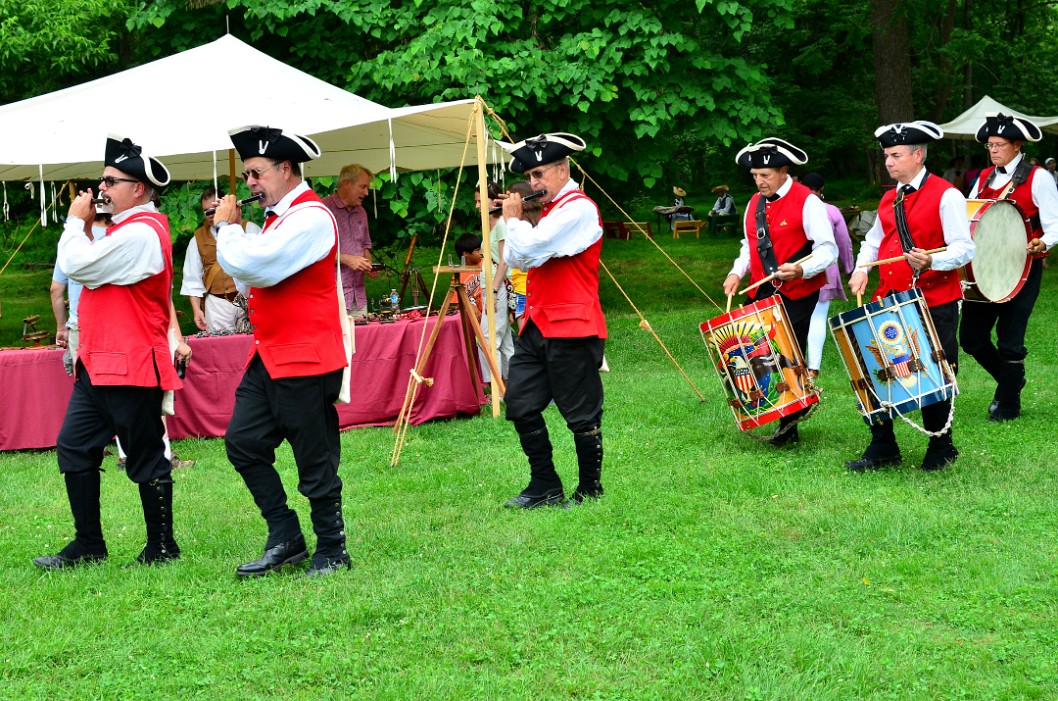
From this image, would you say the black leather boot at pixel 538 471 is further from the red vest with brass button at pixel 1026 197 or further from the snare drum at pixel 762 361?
the red vest with brass button at pixel 1026 197

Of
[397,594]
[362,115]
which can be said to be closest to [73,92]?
[362,115]

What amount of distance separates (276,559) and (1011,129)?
580cm

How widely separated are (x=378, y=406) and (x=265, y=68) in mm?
3046

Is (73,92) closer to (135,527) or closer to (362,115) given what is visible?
(362,115)

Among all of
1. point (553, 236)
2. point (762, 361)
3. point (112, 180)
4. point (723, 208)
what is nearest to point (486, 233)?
point (762, 361)

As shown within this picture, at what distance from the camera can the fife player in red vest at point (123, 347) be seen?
17.3ft

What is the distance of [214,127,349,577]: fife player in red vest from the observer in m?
4.91

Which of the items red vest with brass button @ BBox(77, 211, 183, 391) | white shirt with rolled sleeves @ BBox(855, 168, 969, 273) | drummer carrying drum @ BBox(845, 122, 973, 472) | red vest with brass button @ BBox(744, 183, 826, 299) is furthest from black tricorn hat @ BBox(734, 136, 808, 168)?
red vest with brass button @ BBox(77, 211, 183, 391)

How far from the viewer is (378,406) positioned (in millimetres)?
9258

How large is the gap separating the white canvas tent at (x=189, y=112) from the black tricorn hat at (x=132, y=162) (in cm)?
343

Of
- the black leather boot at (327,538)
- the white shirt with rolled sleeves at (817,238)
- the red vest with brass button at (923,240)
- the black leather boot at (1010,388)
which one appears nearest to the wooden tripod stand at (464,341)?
the white shirt with rolled sleeves at (817,238)

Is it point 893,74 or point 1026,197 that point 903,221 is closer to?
point 1026,197

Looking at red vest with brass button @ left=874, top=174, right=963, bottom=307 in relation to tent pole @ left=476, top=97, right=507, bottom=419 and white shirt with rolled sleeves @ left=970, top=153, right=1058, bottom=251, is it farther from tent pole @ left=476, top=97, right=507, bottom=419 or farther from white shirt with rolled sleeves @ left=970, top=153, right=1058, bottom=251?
tent pole @ left=476, top=97, right=507, bottom=419

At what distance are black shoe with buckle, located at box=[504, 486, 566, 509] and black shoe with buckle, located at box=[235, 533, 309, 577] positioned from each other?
140cm
